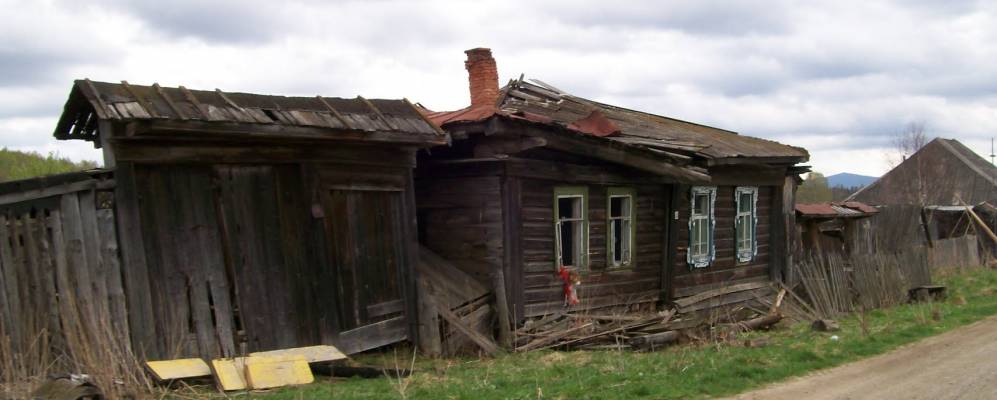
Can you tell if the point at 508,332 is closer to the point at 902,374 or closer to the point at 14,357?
the point at 902,374

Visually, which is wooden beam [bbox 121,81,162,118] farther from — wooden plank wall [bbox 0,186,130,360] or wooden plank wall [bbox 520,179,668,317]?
wooden plank wall [bbox 520,179,668,317]

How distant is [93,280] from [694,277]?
1149 cm

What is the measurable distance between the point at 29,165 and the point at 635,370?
12114 millimetres

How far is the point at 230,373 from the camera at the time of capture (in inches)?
328

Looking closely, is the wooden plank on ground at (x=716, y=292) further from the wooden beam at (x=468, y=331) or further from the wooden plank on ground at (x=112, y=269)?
the wooden plank on ground at (x=112, y=269)

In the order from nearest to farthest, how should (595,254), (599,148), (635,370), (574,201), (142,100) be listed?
(142,100) < (635,370) < (599,148) < (574,201) < (595,254)

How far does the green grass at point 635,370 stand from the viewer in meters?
8.11

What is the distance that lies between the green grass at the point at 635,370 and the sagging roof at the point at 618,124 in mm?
3569

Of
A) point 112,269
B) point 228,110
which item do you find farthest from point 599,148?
point 112,269

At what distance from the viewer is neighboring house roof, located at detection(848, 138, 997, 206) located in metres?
34.5

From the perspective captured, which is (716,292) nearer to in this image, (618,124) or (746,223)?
(746,223)

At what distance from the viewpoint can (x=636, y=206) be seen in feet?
49.7

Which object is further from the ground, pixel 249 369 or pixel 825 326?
pixel 249 369

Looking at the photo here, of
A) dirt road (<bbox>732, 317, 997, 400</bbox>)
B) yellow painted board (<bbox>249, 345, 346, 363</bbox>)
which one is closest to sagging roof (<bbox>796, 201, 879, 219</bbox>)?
dirt road (<bbox>732, 317, 997, 400</bbox>)
